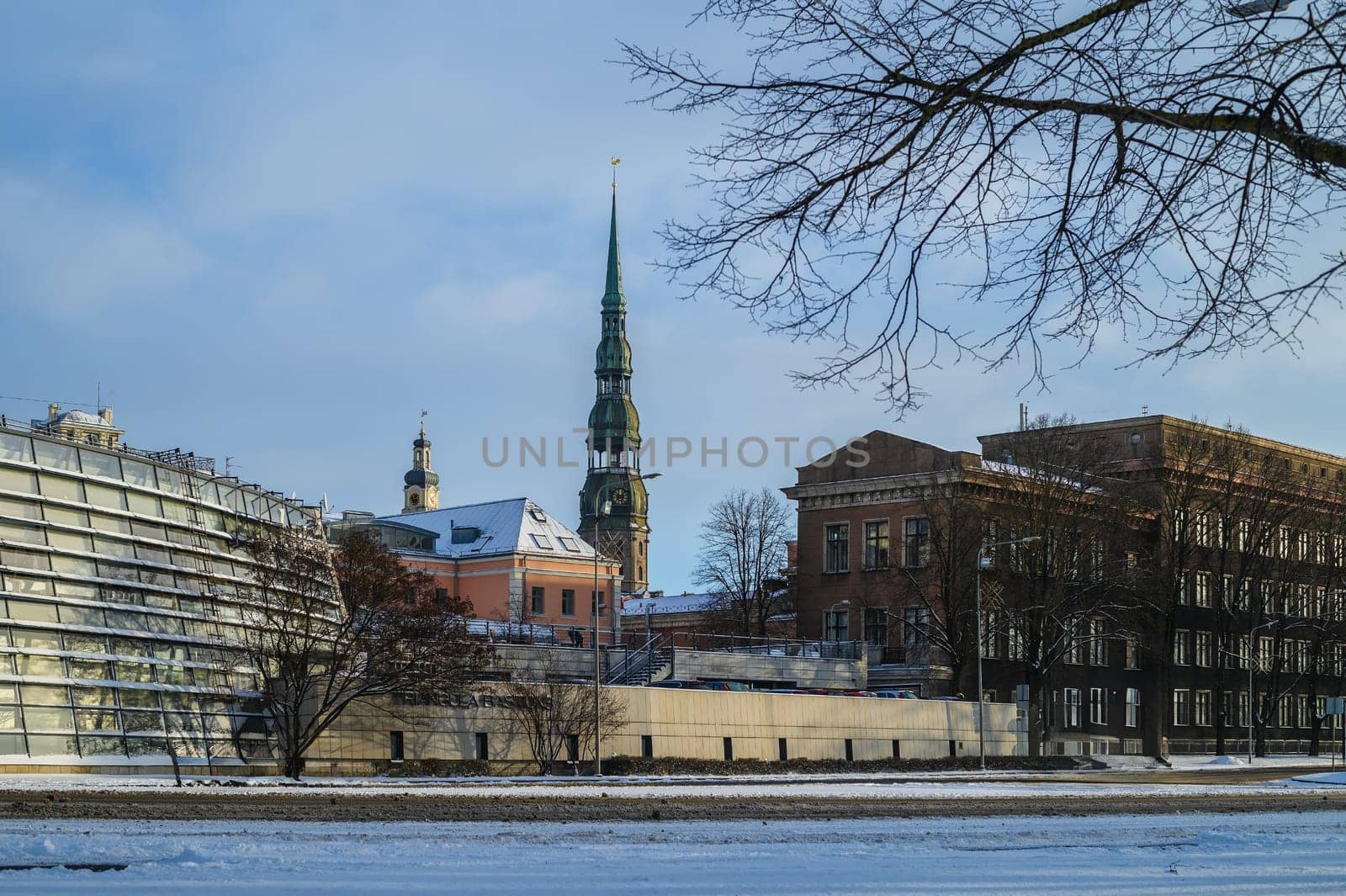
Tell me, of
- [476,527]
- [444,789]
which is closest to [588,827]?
[444,789]

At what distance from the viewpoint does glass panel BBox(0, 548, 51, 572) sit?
44031mm

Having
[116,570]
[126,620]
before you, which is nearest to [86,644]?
[126,620]

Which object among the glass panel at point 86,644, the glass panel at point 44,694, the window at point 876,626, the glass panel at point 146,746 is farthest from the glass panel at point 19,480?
the window at point 876,626

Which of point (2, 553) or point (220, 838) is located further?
point (2, 553)

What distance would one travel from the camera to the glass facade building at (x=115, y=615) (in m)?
43.6

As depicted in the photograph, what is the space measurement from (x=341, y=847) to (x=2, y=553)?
30895 millimetres

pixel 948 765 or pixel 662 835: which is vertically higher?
pixel 662 835

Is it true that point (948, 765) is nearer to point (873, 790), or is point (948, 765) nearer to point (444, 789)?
point (873, 790)

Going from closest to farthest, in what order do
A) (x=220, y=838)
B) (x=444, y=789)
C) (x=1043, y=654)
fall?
(x=220, y=838), (x=444, y=789), (x=1043, y=654)

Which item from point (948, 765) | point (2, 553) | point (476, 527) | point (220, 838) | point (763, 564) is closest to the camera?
point (220, 838)

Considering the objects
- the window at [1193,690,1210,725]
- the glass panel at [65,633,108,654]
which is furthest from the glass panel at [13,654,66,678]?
the window at [1193,690,1210,725]

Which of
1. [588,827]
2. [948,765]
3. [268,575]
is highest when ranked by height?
[268,575]

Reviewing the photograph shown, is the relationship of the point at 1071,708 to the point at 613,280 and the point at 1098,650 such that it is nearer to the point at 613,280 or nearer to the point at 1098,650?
the point at 1098,650

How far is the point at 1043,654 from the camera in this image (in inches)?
2692
